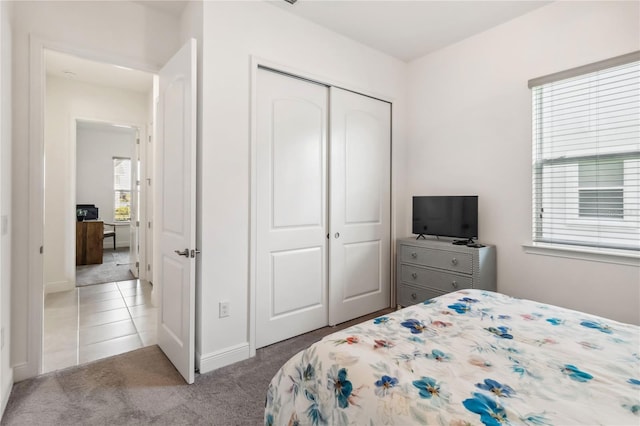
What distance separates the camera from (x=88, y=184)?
7027 mm

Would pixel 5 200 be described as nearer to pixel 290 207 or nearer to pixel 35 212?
pixel 35 212

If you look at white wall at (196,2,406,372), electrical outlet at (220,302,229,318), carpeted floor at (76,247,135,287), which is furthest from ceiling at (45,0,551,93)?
carpeted floor at (76,247,135,287)

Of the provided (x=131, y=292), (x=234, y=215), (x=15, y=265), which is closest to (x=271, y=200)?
(x=234, y=215)

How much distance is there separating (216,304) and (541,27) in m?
3.34

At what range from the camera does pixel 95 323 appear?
307 centimetres

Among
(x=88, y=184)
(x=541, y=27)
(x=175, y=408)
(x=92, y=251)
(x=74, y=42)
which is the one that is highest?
(x=541, y=27)

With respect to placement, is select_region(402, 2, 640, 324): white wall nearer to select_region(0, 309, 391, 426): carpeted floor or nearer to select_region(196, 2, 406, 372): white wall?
select_region(196, 2, 406, 372): white wall

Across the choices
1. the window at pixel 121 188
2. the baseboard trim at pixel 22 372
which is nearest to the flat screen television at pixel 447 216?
the baseboard trim at pixel 22 372

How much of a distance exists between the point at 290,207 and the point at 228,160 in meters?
0.66

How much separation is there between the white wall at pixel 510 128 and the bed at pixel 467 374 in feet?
3.72

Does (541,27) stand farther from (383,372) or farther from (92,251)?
(92,251)

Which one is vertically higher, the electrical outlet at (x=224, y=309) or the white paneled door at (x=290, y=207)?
the white paneled door at (x=290, y=207)

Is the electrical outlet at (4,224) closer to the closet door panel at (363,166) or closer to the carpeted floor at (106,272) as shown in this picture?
the closet door panel at (363,166)

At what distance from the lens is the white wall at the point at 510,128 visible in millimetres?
2279
